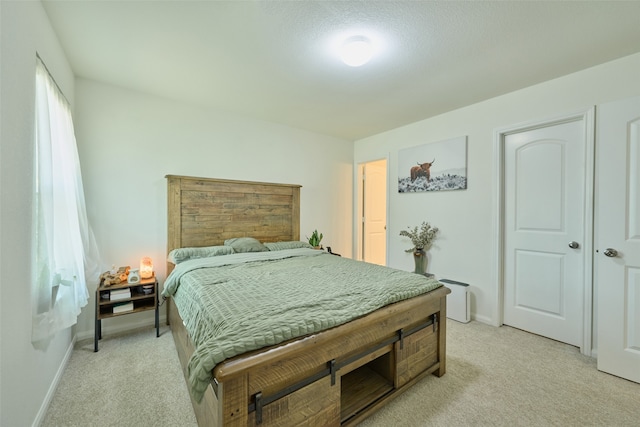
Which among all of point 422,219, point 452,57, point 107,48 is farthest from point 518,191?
point 107,48

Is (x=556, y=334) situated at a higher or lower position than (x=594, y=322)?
lower

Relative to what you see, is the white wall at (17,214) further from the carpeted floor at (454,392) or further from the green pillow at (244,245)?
the green pillow at (244,245)

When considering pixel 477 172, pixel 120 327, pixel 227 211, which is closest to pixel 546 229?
pixel 477 172

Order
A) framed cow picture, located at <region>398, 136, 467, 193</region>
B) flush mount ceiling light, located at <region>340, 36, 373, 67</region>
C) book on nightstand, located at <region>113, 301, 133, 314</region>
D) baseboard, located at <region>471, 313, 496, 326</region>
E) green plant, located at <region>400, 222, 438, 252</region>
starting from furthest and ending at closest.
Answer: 1. green plant, located at <region>400, 222, 438, 252</region>
2. framed cow picture, located at <region>398, 136, 467, 193</region>
3. baseboard, located at <region>471, 313, 496, 326</region>
4. book on nightstand, located at <region>113, 301, 133, 314</region>
5. flush mount ceiling light, located at <region>340, 36, 373, 67</region>

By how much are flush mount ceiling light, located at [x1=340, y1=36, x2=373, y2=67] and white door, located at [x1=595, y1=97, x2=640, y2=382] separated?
196 cm

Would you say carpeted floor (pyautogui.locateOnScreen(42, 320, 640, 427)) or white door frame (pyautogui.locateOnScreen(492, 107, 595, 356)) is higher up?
white door frame (pyautogui.locateOnScreen(492, 107, 595, 356))

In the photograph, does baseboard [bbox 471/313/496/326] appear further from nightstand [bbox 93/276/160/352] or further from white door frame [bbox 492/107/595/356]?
nightstand [bbox 93/276/160/352]

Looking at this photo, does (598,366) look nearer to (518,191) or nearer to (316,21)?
(518,191)

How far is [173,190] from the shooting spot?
2.89m

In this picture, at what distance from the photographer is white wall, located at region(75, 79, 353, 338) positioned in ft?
8.41

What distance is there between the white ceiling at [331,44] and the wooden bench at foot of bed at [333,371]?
187cm

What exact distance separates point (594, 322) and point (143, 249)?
4.36 m

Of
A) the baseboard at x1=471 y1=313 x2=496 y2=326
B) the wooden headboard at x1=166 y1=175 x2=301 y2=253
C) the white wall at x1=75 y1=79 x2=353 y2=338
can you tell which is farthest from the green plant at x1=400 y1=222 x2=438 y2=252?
the white wall at x1=75 y1=79 x2=353 y2=338

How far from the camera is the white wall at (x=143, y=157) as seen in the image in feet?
8.41
